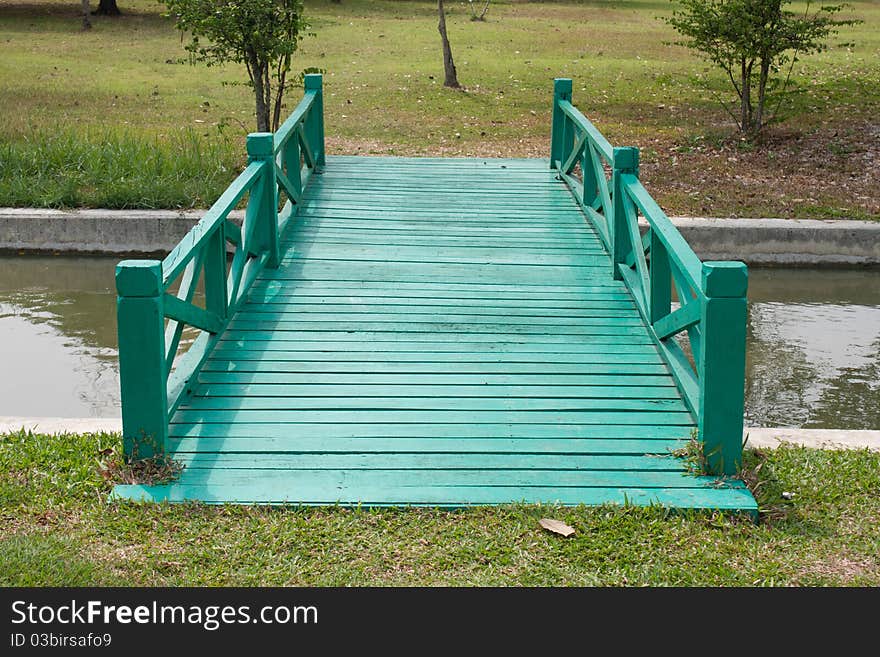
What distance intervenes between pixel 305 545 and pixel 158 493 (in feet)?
2.77

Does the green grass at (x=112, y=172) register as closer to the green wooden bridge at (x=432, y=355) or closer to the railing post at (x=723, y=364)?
the green wooden bridge at (x=432, y=355)

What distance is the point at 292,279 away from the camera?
8.28 meters

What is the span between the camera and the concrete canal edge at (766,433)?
5.89 metres

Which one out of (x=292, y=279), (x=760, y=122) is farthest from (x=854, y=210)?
(x=292, y=279)

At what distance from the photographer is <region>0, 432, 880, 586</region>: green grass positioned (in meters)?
4.43

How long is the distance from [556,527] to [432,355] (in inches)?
90.8

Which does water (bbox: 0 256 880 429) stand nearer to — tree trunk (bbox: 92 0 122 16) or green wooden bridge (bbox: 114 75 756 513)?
green wooden bridge (bbox: 114 75 756 513)

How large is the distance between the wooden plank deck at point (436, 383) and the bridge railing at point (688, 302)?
0.45 feet

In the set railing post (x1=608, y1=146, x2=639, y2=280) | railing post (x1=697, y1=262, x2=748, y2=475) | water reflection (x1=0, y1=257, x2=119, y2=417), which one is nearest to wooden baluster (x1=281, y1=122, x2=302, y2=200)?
water reflection (x1=0, y1=257, x2=119, y2=417)

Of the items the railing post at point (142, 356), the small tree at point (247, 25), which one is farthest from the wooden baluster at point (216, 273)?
the small tree at point (247, 25)

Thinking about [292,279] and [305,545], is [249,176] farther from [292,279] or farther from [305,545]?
[305,545]

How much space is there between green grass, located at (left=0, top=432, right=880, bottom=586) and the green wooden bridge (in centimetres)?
16

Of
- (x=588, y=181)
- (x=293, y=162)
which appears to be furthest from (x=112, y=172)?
(x=588, y=181)

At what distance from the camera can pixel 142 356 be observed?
16.9 feet
